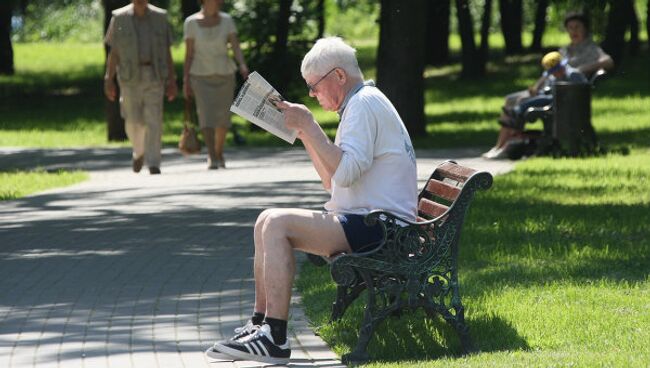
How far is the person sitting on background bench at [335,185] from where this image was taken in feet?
21.9

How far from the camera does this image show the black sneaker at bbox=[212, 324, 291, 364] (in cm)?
668

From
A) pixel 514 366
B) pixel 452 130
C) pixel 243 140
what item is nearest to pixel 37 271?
pixel 514 366

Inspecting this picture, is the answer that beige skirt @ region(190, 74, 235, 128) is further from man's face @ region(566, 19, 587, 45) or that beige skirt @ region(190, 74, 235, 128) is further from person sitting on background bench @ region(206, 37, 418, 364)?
person sitting on background bench @ region(206, 37, 418, 364)

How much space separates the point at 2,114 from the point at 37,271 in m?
22.4

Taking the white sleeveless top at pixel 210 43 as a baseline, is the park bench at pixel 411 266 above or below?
below

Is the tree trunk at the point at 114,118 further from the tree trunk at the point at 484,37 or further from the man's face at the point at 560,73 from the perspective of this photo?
the tree trunk at the point at 484,37

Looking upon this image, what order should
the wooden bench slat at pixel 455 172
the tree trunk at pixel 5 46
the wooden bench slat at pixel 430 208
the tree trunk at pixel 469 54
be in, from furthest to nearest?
the tree trunk at pixel 5 46, the tree trunk at pixel 469 54, the wooden bench slat at pixel 430 208, the wooden bench slat at pixel 455 172

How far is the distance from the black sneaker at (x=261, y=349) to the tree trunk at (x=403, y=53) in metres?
14.1

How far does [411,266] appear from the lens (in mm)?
6719

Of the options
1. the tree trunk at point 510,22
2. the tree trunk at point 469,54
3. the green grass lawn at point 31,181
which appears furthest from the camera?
the tree trunk at point 510,22

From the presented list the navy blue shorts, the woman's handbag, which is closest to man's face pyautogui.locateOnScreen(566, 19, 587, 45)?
the woman's handbag

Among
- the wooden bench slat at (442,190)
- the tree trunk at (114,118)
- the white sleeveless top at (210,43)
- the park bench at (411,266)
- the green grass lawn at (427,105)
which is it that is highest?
the white sleeveless top at (210,43)

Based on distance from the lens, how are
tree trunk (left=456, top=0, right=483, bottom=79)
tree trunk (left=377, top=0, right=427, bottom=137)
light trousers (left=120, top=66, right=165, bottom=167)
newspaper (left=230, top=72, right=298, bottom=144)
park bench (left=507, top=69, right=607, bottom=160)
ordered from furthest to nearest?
tree trunk (left=456, top=0, right=483, bottom=79) → tree trunk (left=377, top=0, right=427, bottom=137) → park bench (left=507, top=69, right=607, bottom=160) → light trousers (left=120, top=66, right=165, bottom=167) → newspaper (left=230, top=72, right=298, bottom=144)

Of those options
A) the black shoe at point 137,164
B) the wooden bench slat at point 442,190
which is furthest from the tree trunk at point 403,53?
the wooden bench slat at point 442,190
